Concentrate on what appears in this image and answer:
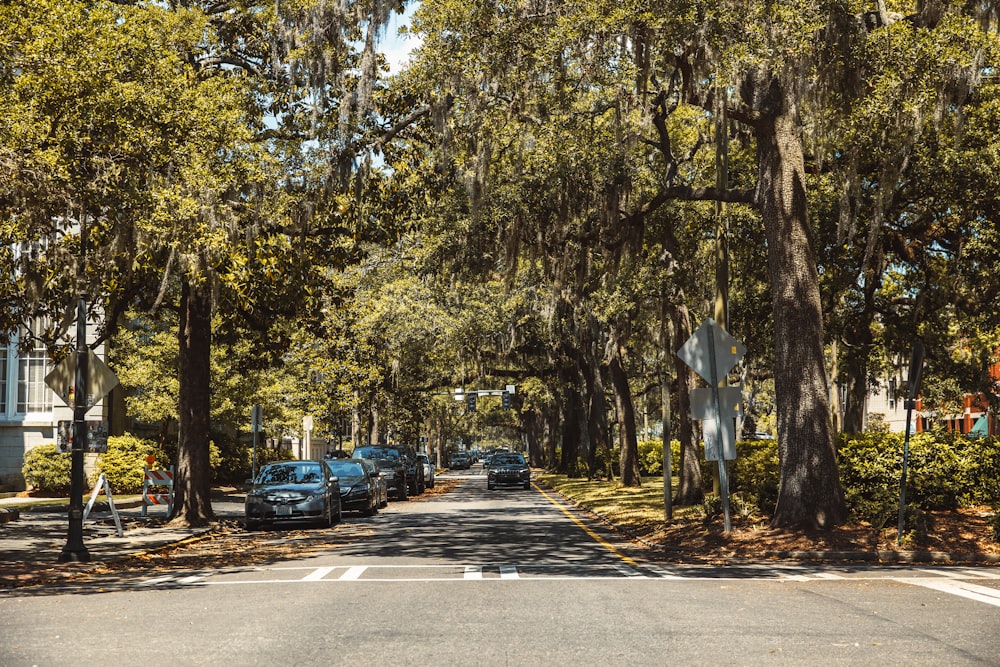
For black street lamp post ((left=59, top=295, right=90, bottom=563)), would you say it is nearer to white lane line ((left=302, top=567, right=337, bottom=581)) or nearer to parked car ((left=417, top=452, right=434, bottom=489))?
white lane line ((left=302, top=567, right=337, bottom=581))

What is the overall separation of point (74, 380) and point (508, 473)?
3038cm

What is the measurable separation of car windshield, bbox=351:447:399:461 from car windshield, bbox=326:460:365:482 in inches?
323

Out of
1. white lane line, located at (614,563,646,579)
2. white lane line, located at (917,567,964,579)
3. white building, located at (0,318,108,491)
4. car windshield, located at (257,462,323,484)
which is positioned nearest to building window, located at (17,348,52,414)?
white building, located at (0,318,108,491)

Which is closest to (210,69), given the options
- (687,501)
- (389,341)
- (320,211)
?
(320,211)

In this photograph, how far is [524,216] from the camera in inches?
898

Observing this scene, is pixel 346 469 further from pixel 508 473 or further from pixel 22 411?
pixel 508 473

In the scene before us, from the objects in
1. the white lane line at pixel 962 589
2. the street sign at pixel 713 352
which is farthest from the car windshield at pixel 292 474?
the white lane line at pixel 962 589

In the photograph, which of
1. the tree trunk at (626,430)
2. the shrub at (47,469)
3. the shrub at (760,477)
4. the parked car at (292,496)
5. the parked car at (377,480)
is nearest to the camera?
the shrub at (760,477)

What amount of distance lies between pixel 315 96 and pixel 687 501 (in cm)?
1395

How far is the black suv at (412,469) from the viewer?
4078 cm

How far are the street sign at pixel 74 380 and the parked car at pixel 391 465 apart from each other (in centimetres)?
1911

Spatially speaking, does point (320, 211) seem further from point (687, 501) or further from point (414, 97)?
point (687, 501)

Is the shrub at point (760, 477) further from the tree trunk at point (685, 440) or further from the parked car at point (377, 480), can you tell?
the parked car at point (377, 480)

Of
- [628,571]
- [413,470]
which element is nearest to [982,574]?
[628,571]
